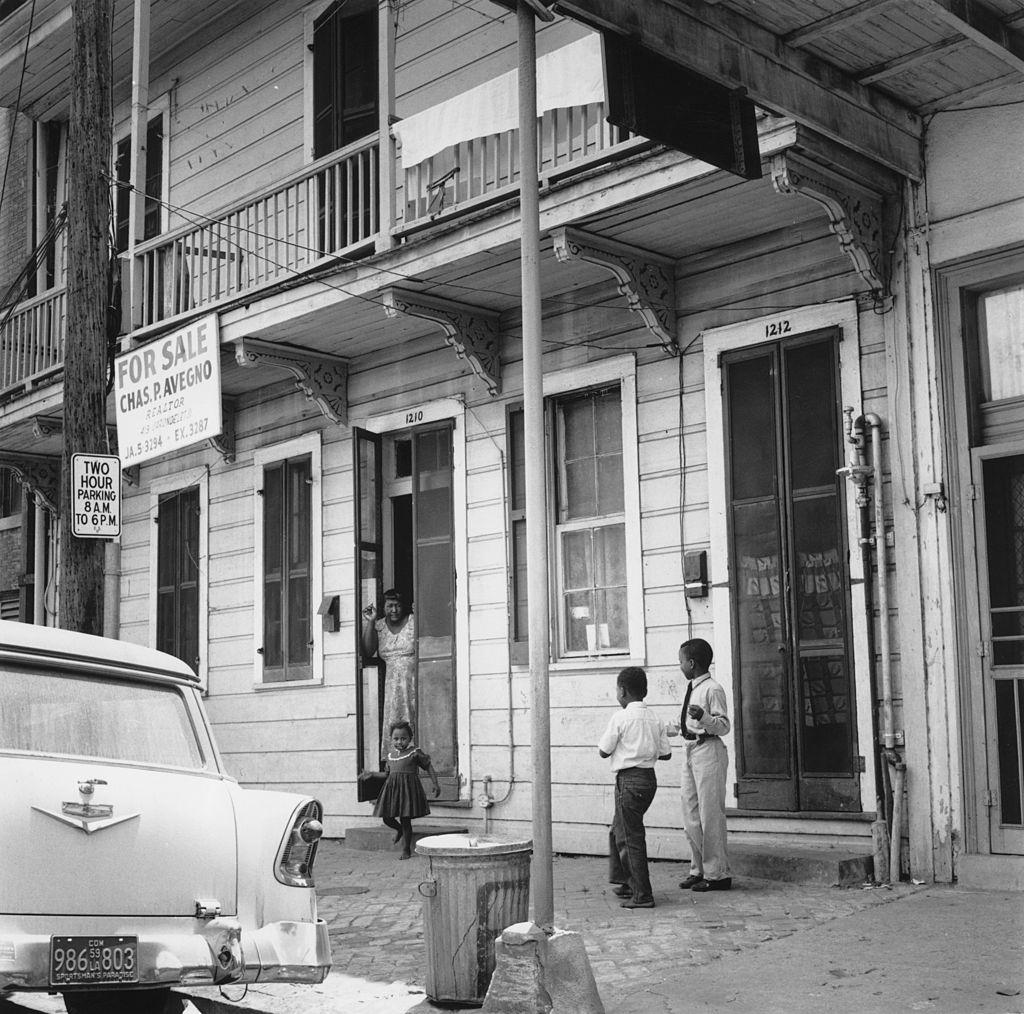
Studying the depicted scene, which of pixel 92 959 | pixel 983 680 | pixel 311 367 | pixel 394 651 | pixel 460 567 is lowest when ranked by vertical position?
pixel 92 959

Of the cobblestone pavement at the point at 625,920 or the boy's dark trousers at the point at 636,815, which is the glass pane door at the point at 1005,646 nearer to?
the cobblestone pavement at the point at 625,920

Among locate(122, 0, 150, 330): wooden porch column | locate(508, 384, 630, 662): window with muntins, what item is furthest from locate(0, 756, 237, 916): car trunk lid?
locate(122, 0, 150, 330): wooden porch column

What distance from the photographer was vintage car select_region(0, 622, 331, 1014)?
4.66 meters

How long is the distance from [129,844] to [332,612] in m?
7.92

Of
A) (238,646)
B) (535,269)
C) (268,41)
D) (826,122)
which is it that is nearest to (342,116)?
(268,41)

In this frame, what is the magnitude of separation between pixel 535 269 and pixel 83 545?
3.97 meters

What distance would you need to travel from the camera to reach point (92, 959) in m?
4.73

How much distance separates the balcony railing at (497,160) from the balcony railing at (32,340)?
5.41 metres

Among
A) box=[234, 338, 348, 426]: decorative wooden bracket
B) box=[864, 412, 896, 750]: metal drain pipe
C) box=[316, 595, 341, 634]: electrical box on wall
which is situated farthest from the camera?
box=[316, 595, 341, 634]: electrical box on wall

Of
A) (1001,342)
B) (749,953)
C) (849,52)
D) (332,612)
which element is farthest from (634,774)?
(332,612)

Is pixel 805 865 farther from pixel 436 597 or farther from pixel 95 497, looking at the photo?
pixel 95 497

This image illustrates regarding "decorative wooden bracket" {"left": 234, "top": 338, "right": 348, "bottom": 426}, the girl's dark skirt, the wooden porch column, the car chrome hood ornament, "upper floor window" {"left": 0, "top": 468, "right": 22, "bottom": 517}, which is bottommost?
the girl's dark skirt

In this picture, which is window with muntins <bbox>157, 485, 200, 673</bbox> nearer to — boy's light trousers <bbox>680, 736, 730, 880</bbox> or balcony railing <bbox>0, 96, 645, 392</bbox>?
balcony railing <bbox>0, 96, 645, 392</bbox>

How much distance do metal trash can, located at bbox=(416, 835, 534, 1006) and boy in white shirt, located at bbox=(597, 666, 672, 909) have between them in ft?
6.51
